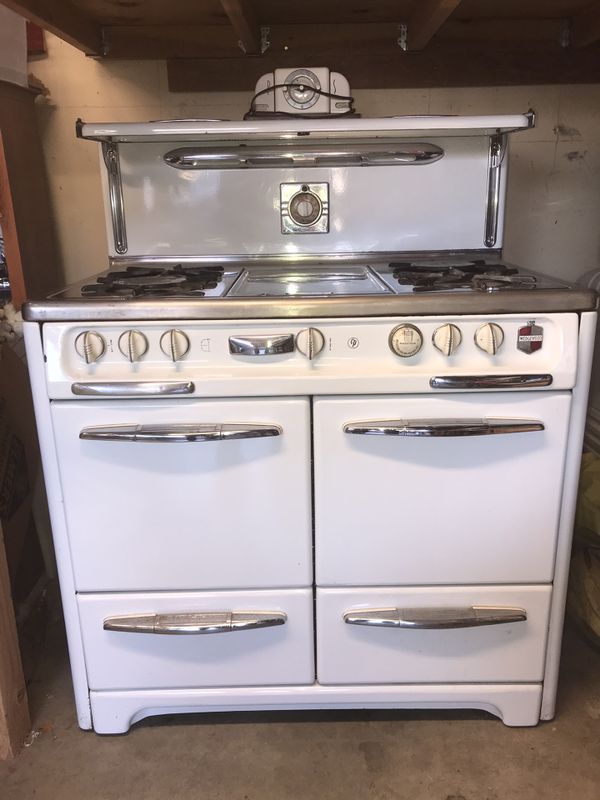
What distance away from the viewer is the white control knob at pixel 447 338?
1.11 m

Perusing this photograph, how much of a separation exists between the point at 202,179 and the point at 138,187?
0.51 ft

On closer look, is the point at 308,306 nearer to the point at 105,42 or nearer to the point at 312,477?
the point at 312,477

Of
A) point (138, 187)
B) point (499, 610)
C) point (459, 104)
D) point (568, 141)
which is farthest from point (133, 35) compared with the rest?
point (499, 610)

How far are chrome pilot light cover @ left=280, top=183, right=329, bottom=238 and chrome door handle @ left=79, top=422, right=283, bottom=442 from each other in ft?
2.17

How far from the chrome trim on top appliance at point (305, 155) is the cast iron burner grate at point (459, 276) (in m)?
0.25

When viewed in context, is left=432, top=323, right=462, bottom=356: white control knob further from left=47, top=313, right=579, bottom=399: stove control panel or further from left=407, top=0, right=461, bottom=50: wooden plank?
left=407, top=0, right=461, bottom=50: wooden plank

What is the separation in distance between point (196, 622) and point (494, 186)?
47.2 inches

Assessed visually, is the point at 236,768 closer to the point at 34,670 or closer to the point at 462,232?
the point at 34,670

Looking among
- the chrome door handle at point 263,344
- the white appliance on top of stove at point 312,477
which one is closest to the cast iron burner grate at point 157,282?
the white appliance on top of stove at point 312,477

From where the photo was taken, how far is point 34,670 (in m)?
1.53

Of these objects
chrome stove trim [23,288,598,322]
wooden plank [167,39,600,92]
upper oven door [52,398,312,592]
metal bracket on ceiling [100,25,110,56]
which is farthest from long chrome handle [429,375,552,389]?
metal bracket on ceiling [100,25,110,56]

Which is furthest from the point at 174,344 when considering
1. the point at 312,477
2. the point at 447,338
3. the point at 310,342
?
the point at 447,338

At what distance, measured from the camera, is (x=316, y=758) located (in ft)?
4.22

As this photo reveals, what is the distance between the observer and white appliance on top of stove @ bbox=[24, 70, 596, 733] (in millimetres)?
1119
